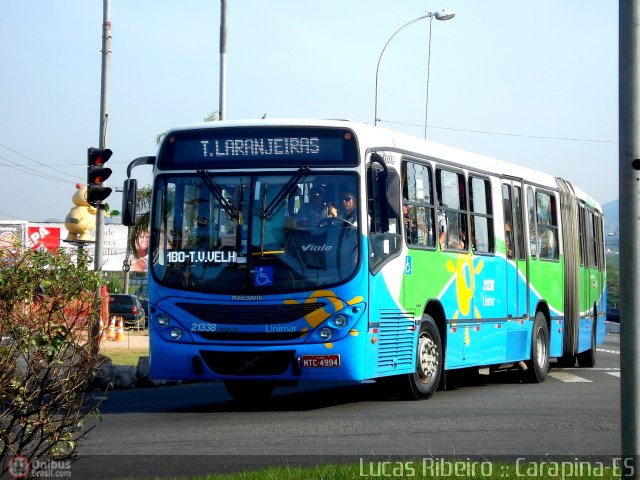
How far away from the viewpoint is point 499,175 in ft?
59.1

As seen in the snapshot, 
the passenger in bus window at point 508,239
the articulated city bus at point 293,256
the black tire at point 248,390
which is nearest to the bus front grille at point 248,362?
the articulated city bus at point 293,256

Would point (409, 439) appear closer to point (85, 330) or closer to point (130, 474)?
point (130, 474)

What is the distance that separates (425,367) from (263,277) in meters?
2.85

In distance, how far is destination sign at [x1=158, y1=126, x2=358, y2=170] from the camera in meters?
13.5

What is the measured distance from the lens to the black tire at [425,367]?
14711 mm

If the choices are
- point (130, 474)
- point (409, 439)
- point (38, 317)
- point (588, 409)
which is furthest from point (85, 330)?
point (588, 409)

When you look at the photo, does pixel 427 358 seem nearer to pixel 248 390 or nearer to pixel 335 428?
pixel 248 390

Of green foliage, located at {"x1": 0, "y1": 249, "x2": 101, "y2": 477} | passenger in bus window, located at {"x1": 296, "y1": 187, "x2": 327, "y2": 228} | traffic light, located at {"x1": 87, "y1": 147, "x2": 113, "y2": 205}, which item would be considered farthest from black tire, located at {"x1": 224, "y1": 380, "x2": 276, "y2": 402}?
green foliage, located at {"x1": 0, "y1": 249, "x2": 101, "y2": 477}

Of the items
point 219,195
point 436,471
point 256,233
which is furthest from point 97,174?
point 436,471

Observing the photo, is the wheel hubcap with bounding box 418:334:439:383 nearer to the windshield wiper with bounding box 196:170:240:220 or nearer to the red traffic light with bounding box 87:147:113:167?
the windshield wiper with bounding box 196:170:240:220

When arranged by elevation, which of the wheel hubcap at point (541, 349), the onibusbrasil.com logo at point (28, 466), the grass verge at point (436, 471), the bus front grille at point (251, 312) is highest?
the bus front grille at point (251, 312)

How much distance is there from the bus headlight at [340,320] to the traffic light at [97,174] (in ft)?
23.5

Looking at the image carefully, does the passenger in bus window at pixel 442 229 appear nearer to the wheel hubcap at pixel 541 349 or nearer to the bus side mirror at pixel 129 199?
the bus side mirror at pixel 129 199

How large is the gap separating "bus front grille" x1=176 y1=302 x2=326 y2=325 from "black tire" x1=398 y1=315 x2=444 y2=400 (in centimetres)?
220
